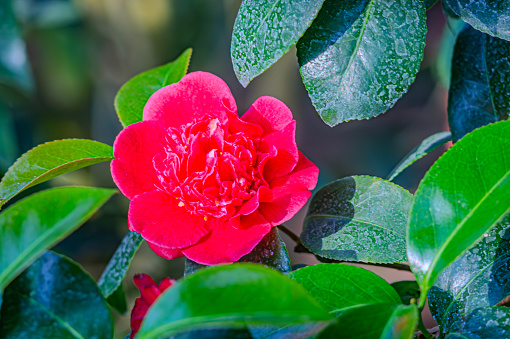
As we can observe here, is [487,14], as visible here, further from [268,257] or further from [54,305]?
[54,305]

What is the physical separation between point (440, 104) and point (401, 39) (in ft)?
6.85

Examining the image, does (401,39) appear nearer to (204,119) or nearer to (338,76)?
(338,76)

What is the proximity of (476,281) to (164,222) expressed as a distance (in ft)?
1.01

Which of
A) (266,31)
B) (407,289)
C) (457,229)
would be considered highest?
(266,31)

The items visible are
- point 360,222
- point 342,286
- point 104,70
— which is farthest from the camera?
point 104,70

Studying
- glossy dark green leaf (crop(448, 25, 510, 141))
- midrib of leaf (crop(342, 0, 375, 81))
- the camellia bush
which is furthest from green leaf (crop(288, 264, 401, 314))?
glossy dark green leaf (crop(448, 25, 510, 141))

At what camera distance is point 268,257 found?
1.48ft

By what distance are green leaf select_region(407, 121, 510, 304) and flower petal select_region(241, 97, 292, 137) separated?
6.4 inches

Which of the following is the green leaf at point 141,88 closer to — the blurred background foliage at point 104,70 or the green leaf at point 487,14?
the green leaf at point 487,14

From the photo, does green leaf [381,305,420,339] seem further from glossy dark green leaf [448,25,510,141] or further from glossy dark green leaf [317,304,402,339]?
glossy dark green leaf [448,25,510,141]

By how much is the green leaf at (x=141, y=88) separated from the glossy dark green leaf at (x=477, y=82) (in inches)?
14.6

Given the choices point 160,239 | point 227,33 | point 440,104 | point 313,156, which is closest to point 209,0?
point 227,33

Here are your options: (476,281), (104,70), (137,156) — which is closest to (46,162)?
(137,156)

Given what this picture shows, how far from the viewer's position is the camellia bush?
0.35 metres
